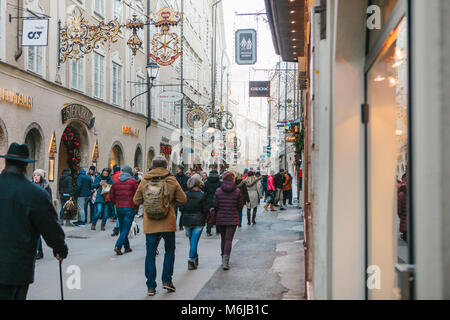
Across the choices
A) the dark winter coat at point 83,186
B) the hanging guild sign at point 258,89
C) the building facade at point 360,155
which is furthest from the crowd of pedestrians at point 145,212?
the hanging guild sign at point 258,89

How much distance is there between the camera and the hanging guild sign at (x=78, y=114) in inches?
812

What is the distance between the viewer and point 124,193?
11.3 m

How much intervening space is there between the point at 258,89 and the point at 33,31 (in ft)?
61.9

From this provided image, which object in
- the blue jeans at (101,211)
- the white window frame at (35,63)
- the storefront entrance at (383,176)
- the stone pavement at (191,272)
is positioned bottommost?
the stone pavement at (191,272)

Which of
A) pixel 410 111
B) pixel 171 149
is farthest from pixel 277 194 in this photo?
pixel 410 111

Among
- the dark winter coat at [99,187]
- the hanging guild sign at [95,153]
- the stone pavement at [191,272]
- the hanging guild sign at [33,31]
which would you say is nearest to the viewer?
the stone pavement at [191,272]

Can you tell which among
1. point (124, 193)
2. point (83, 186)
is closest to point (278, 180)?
point (83, 186)

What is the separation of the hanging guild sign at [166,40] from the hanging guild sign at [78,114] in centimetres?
414

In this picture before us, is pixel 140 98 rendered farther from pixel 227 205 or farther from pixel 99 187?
→ pixel 227 205

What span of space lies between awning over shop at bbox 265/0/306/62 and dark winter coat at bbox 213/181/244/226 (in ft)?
11.5

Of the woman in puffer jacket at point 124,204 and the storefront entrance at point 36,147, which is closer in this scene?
the woman in puffer jacket at point 124,204

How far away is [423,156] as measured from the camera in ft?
6.64

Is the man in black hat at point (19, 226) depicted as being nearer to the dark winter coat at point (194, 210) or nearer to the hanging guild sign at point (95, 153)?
the dark winter coat at point (194, 210)

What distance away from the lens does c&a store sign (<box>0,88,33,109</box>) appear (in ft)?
52.6
